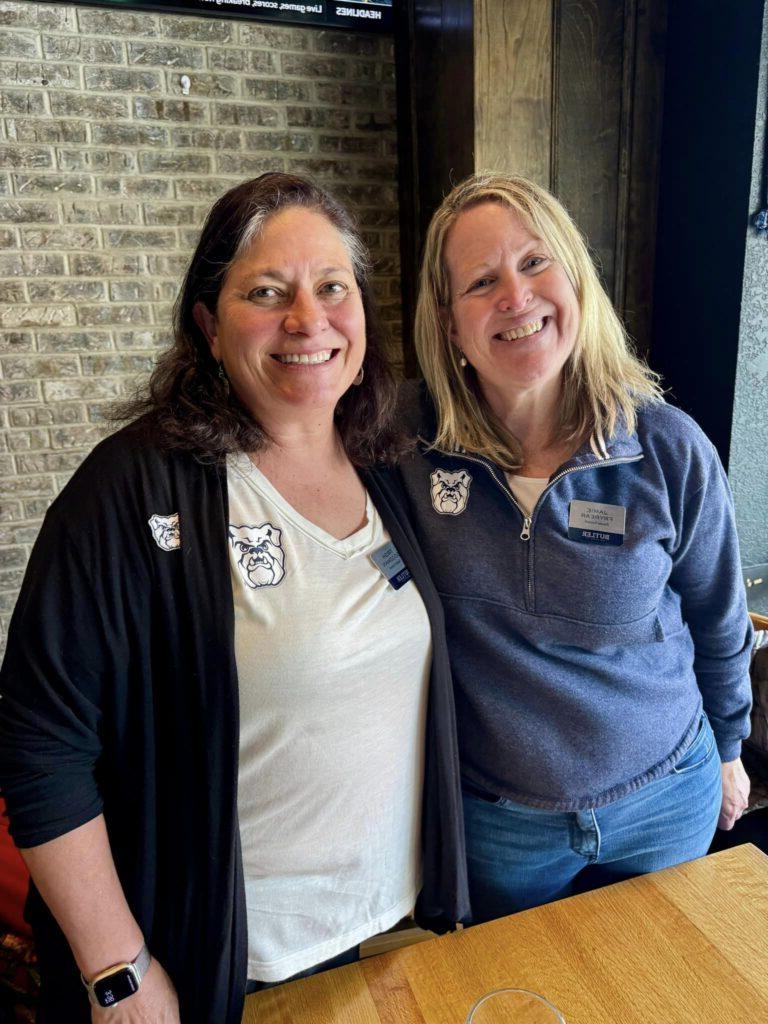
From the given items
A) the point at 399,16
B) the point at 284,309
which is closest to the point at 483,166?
the point at 399,16

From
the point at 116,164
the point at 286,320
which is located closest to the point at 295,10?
the point at 116,164

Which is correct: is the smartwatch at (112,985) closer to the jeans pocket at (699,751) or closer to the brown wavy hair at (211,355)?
the brown wavy hair at (211,355)

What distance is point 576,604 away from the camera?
1244 millimetres

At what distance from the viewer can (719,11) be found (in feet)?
7.14

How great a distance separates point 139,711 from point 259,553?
0.90ft

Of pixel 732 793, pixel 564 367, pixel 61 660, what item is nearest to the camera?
pixel 61 660

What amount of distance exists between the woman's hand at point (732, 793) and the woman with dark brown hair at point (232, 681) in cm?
68

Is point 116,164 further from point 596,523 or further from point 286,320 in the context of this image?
point 596,523

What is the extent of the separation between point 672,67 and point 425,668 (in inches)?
87.5

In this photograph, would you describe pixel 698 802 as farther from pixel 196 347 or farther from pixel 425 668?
pixel 196 347

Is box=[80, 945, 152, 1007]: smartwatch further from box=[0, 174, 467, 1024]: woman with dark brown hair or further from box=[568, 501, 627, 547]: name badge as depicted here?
box=[568, 501, 627, 547]: name badge

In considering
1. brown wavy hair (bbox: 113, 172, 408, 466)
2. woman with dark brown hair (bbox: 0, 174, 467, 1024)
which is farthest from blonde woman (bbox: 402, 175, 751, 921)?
brown wavy hair (bbox: 113, 172, 408, 466)

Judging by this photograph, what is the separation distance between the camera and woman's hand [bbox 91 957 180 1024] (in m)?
1.00

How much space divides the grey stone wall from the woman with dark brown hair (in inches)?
57.4
